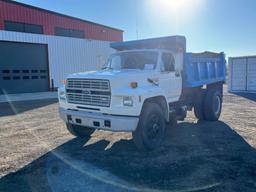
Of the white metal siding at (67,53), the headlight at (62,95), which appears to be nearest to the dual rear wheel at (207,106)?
the headlight at (62,95)

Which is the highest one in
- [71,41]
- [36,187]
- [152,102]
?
[71,41]

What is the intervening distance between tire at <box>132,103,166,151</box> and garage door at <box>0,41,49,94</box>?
51.4ft

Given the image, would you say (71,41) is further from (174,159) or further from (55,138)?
(174,159)

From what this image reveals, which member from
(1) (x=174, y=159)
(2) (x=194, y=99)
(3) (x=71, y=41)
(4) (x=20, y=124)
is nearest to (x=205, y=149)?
(1) (x=174, y=159)

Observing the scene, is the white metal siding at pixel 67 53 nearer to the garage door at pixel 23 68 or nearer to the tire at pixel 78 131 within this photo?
the garage door at pixel 23 68

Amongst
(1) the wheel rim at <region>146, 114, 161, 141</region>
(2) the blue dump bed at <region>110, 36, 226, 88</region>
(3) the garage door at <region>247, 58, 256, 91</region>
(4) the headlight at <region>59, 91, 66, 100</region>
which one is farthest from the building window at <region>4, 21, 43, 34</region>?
(1) the wheel rim at <region>146, 114, 161, 141</region>

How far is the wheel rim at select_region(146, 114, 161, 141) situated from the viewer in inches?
228

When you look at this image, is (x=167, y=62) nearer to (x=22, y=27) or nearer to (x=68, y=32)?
(x=22, y=27)

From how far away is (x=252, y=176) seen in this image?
437 centimetres

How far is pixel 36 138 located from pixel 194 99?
17.3 feet

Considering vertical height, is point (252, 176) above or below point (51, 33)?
below

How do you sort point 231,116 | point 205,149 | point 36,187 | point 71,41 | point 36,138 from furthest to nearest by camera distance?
point 71,41 < point 231,116 < point 36,138 < point 205,149 < point 36,187

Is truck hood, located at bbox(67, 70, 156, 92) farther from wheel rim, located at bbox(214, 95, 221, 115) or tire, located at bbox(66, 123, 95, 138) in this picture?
wheel rim, located at bbox(214, 95, 221, 115)

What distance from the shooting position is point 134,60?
6.70 m
